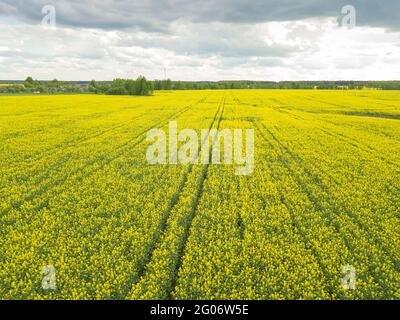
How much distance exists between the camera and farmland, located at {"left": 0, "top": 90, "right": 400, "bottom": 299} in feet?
27.7

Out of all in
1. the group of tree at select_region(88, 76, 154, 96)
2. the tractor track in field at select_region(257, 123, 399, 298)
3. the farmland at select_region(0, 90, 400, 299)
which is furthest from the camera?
the group of tree at select_region(88, 76, 154, 96)

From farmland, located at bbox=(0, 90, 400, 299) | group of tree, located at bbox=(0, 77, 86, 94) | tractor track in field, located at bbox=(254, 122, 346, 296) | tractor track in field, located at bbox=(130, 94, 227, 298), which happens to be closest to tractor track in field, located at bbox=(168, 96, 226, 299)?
farmland, located at bbox=(0, 90, 400, 299)

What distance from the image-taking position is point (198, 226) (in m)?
11.5

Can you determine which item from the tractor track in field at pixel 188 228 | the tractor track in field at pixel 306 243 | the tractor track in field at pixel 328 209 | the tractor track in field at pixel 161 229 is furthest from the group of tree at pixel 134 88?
the tractor track in field at pixel 306 243

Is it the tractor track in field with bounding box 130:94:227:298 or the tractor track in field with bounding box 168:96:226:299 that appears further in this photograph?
the tractor track in field with bounding box 130:94:227:298

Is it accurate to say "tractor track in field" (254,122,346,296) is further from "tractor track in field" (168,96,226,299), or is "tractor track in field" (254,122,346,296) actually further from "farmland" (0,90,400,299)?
"tractor track in field" (168,96,226,299)

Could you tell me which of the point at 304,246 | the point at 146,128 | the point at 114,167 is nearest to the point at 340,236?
the point at 304,246

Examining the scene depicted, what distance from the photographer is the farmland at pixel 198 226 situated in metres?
8.45

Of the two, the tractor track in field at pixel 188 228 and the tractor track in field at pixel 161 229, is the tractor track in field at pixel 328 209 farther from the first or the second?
the tractor track in field at pixel 161 229

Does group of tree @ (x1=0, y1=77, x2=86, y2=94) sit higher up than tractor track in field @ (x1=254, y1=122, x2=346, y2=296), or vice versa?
group of tree @ (x1=0, y1=77, x2=86, y2=94)

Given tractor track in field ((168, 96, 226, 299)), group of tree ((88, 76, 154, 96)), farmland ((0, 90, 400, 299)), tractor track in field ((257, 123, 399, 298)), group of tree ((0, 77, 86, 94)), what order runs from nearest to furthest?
farmland ((0, 90, 400, 299)) < tractor track in field ((168, 96, 226, 299)) < tractor track in field ((257, 123, 399, 298)) < group of tree ((88, 76, 154, 96)) < group of tree ((0, 77, 86, 94))

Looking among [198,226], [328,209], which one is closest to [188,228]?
[198,226]
